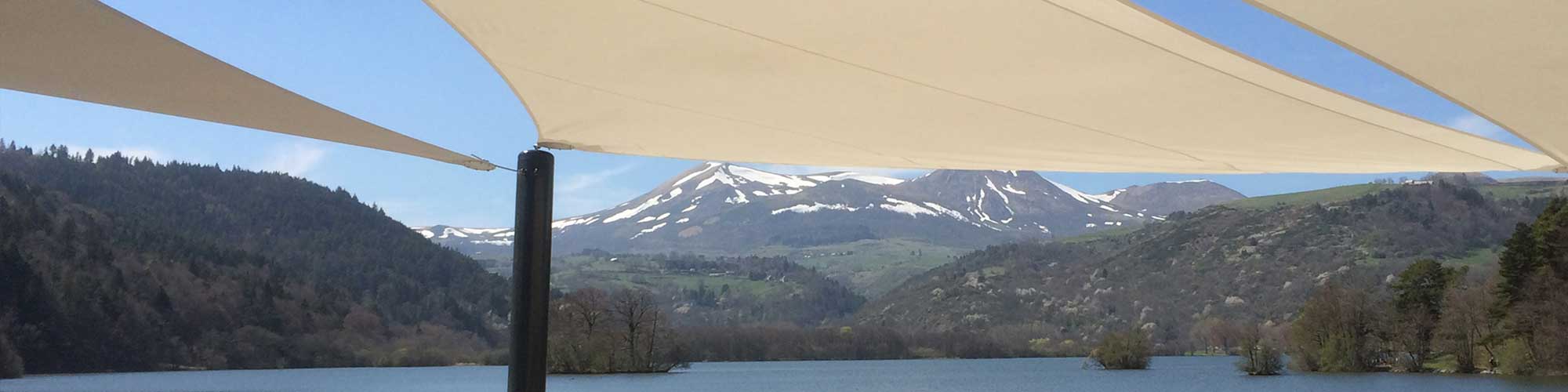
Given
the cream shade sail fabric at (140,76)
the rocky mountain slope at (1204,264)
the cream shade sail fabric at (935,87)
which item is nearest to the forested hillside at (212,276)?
the rocky mountain slope at (1204,264)

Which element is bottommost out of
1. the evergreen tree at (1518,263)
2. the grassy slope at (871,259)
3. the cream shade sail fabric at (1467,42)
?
the cream shade sail fabric at (1467,42)

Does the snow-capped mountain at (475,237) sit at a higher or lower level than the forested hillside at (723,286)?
higher

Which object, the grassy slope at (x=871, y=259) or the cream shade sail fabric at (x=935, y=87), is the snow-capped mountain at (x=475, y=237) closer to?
the grassy slope at (x=871, y=259)

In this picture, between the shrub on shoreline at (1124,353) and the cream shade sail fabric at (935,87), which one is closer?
the cream shade sail fabric at (935,87)

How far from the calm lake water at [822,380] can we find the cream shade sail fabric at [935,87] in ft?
140

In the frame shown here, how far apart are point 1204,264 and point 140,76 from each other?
112 m

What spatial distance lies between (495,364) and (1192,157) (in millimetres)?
87111

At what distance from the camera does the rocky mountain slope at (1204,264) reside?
99.6 meters

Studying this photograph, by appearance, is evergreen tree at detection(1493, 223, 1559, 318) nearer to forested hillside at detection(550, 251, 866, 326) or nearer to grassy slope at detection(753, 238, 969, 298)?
forested hillside at detection(550, 251, 866, 326)

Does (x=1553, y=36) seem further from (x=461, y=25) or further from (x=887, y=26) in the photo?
(x=461, y=25)

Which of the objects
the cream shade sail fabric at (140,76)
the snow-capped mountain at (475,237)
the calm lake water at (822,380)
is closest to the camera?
the cream shade sail fabric at (140,76)

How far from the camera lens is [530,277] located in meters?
3.54

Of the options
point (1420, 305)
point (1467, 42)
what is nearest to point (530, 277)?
point (1467, 42)

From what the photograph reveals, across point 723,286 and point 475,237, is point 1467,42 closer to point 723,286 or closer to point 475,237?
point 723,286
